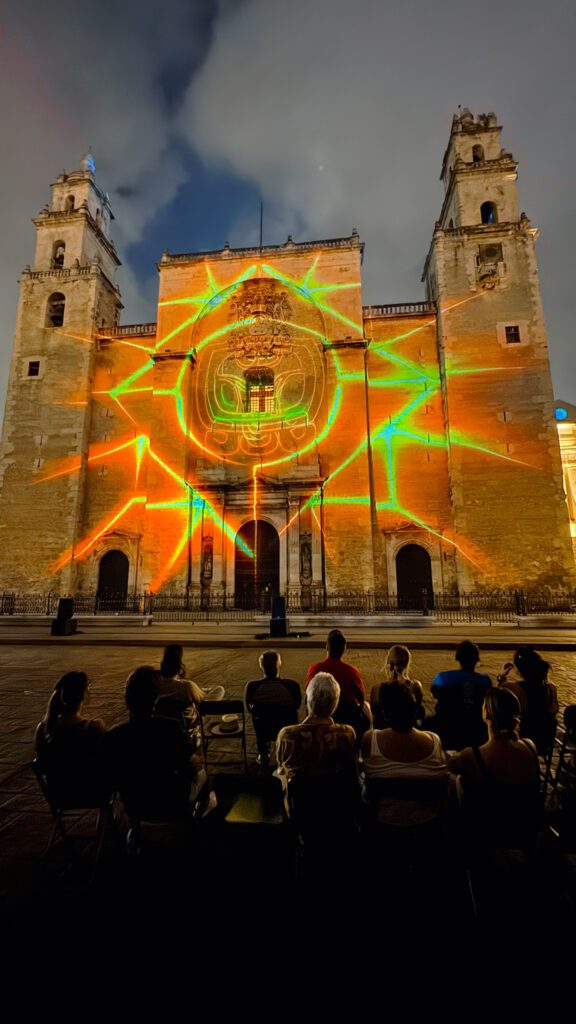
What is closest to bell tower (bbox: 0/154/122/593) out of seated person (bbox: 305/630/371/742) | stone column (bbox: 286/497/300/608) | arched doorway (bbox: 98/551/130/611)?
arched doorway (bbox: 98/551/130/611)

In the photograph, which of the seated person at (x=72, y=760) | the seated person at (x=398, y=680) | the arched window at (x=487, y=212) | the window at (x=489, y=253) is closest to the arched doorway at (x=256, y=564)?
the window at (x=489, y=253)

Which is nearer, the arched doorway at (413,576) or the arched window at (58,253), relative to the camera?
the arched doorway at (413,576)

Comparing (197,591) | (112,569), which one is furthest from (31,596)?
(197,591)

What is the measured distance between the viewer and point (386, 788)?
207 centimetres

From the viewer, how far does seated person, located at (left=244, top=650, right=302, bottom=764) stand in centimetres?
336

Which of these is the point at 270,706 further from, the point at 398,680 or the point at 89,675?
the point at 89,675

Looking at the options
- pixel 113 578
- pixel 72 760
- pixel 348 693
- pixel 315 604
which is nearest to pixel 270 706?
pixel 348 693

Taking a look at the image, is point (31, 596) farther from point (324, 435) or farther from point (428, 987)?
point (428, 987)

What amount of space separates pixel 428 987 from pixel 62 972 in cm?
127

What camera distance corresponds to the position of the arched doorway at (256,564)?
18.9 m

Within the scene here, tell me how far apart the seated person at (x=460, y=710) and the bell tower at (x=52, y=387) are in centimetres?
2026

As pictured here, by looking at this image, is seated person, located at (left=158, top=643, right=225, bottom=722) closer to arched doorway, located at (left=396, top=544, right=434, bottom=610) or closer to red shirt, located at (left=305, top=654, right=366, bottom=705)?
red shirt, located at (left=305, top=654, right=366, bottom=705)

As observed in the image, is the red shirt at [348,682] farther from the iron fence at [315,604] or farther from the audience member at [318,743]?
the iron fence at [315,604]

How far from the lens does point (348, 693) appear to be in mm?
3275
